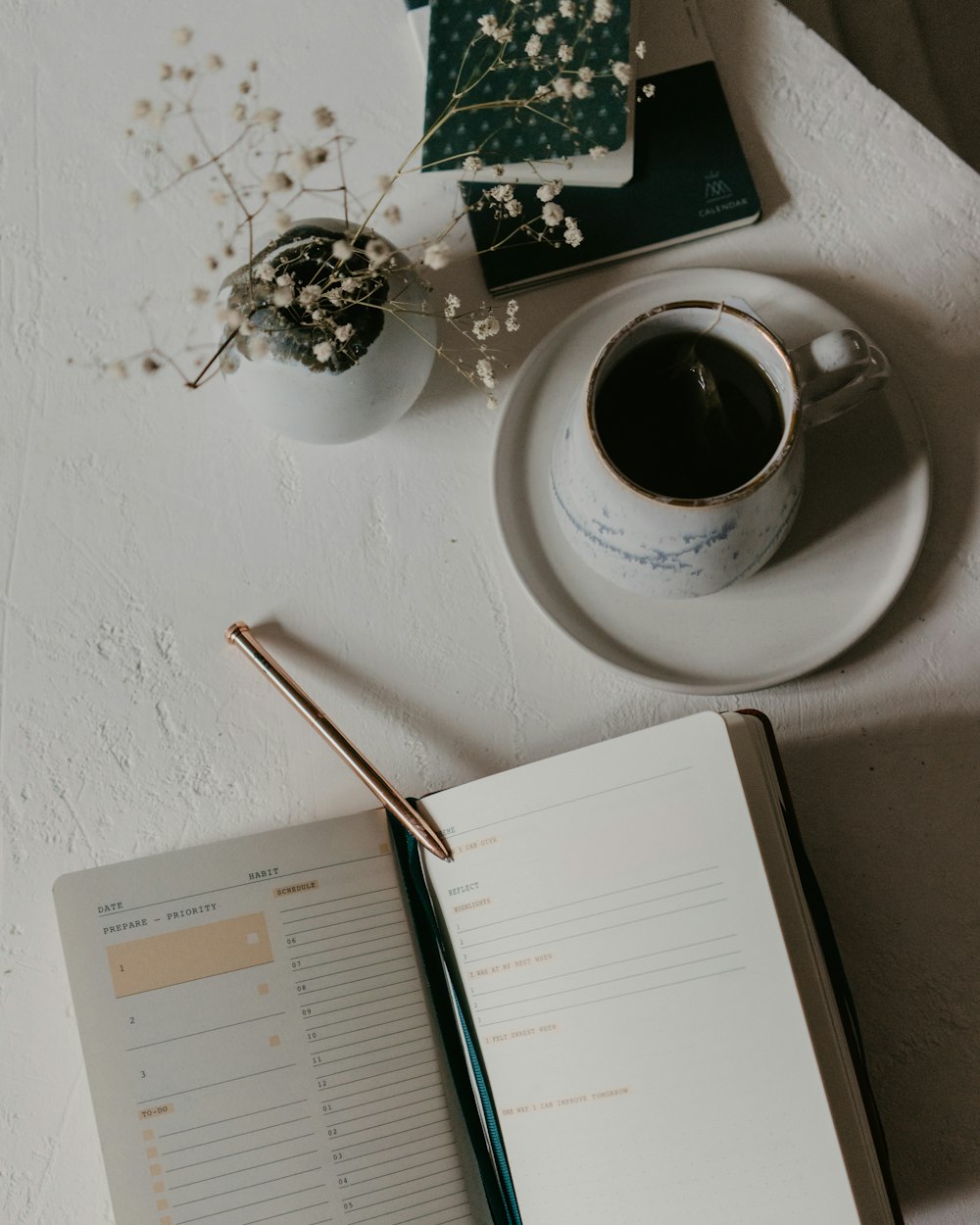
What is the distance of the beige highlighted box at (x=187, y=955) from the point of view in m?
0.62

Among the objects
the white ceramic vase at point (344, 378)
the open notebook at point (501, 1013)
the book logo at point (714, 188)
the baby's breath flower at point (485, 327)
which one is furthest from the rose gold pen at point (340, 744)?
the book logo at point (714, 188)

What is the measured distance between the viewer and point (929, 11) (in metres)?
1.14

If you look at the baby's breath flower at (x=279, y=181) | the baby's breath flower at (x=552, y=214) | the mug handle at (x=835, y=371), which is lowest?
the mug handle at (x=835, y=371)

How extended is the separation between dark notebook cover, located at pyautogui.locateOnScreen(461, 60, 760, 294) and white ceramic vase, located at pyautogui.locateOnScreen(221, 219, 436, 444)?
9 centimetres

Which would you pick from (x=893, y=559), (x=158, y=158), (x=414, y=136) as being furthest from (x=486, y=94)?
(x=893, y=559)

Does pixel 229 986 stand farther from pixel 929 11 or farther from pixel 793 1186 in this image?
pixel 929 11

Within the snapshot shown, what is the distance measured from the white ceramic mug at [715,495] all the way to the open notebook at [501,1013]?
90mm

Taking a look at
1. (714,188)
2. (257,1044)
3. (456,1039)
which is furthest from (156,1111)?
(714,188)

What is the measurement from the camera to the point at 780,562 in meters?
0.65

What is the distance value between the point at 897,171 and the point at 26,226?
0.59 metres

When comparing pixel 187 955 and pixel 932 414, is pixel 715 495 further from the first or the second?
pixel 187 955

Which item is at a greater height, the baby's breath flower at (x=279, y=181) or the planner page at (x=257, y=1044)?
the baby's breath flower at (x=279, y=181)

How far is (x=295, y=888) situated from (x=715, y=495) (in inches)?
13.3

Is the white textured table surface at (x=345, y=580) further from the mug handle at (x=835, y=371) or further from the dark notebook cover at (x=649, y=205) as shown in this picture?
the mug handle at (x=835, y=371)
